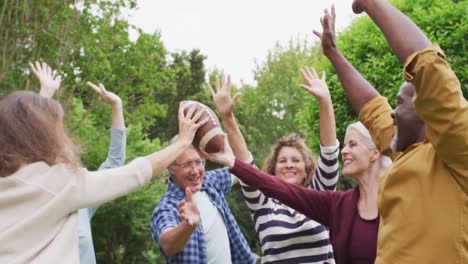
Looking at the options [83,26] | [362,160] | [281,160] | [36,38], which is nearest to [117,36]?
[83,26]

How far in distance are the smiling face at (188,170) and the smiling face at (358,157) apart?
121 centimetres

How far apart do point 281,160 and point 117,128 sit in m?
1.32

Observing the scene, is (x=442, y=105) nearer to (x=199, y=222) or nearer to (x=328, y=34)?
(x=328, y=34)

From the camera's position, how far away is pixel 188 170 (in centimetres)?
492

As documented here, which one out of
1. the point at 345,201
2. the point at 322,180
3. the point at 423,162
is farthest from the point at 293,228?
the point at 423,162

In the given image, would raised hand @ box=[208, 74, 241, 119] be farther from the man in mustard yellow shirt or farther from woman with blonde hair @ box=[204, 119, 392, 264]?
the man in mustard yellow shirt

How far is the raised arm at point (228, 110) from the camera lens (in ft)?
14.3

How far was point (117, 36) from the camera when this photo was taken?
48.2 feet

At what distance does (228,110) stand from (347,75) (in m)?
1.03

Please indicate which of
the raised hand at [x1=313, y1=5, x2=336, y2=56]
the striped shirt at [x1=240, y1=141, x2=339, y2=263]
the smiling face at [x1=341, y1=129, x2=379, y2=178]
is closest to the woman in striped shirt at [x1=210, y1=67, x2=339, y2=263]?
the striped shirt at [x1=240, y1=141, x2=339, y2=263]

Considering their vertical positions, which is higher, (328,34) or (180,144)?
(328,34)

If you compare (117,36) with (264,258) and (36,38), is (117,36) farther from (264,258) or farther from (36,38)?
(264,258)

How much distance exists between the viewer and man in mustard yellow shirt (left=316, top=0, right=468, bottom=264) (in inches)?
95.5

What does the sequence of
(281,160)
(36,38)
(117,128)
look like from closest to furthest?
(117,128)
(281,160)
(36,38)
